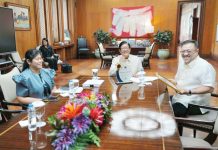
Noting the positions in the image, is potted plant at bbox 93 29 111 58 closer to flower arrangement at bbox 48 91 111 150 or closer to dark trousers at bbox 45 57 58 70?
dark trousers at bbox 45 57 58 70

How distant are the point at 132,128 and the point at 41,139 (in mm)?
529

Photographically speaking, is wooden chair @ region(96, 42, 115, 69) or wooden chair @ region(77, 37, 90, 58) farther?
wooden chair @ region(77, 37, 90, 58)

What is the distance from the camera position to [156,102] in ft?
5.77

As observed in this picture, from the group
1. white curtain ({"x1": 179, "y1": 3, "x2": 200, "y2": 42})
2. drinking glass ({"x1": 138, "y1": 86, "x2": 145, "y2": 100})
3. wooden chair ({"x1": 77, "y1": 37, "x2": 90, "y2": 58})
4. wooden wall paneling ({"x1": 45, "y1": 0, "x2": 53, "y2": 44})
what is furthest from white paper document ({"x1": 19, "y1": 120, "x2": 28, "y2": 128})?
white curtain ({"x1": 179, "y1": 3, "x2": 200, "y2": 42})

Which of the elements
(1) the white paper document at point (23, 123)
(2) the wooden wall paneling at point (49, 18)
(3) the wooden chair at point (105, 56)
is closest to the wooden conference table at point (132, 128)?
(1) the white paper document at point (23, 123)

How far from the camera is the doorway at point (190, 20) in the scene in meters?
9.06

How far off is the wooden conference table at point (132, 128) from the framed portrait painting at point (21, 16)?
451 centimetres

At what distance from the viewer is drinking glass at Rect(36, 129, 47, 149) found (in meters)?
1.09

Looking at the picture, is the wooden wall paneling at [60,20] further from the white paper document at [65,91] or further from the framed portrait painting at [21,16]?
the white paper document at [65,91]

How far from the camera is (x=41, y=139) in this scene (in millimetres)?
1145

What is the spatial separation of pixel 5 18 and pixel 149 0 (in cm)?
658

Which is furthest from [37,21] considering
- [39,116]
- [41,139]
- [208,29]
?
[208,29]

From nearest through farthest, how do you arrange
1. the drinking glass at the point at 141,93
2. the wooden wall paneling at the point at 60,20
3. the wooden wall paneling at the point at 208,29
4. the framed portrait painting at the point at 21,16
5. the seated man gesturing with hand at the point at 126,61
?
the drinking glass at the point at 141,93 < the seated man gesturing with hand at the point at 126,61 < the framed portrait painting at the point at 21,16 < the wooden wall paneling at the point at 60,20 < the wooden wall paneling at the point at 208,29

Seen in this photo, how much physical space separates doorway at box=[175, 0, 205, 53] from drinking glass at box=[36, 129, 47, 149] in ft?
29.4
